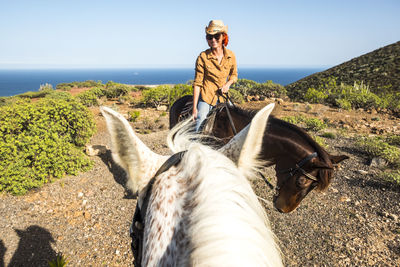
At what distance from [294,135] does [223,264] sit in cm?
264

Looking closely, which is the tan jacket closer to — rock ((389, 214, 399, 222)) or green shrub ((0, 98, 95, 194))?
green shrub ((0, 98, 95, 194))

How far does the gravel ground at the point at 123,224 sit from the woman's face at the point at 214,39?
8.30 ft

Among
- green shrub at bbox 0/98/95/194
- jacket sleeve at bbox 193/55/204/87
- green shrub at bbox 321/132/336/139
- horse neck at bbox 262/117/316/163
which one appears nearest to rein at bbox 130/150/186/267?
horse neck at bbox 262/117/316/163

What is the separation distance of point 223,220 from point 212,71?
3.32 meters

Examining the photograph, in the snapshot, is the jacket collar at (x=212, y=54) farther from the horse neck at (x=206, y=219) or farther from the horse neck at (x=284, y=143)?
the horse neck at (x=206, y=219)

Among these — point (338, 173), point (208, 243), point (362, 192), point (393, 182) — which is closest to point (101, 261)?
point (208, 243)

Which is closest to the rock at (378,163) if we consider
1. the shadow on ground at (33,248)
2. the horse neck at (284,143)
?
the horse neck at (284,143)

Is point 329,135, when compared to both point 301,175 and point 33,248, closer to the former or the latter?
point 301,175

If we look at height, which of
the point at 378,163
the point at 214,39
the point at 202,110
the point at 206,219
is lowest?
the point at 378,163

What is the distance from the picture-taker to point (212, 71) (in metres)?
3.72

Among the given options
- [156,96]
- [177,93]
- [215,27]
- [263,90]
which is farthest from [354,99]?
[215,27]

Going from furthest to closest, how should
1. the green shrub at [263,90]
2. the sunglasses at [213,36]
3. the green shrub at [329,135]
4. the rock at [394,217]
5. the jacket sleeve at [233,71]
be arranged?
the green shrub at [263,90] → the green shrub at [329,135] → the rock at [394,217] → the jacket sleeve at [233,71] → the sunglasses at [213,36]

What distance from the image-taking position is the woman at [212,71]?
3.49 meters

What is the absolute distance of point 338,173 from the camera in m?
5.73
